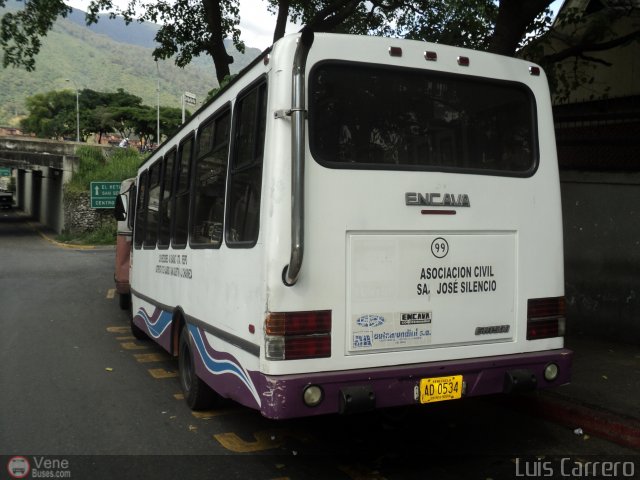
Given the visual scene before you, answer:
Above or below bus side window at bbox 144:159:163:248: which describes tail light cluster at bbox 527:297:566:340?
below

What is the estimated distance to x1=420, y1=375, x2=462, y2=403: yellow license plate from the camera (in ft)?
13.2

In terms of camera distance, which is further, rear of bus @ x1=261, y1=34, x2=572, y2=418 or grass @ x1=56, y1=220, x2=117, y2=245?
grass @ x1=56, y1=220, x2=117, y2=245

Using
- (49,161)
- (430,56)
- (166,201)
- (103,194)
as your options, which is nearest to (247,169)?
(430,56)

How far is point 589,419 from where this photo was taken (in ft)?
16.7

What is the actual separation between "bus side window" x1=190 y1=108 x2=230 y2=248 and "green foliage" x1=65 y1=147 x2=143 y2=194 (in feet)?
100

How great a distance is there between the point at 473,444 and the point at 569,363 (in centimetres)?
99

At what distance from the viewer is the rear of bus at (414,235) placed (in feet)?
12.6

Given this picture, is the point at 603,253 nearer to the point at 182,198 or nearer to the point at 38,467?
the point at 182,198

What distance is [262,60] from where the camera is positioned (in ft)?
13.6

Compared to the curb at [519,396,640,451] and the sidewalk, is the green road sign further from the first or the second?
the curb at [519,396,640,451]

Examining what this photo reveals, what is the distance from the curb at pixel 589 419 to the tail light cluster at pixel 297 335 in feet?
8.42

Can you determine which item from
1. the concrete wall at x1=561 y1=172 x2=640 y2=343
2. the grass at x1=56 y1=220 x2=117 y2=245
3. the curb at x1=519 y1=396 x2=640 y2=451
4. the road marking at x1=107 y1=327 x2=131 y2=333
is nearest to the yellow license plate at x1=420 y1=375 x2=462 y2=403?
the curb at x1=519 y1=396 x2=640 y2=451

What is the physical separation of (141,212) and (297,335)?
5241mm

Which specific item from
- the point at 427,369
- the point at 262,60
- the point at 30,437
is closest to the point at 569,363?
the point at 427,369
